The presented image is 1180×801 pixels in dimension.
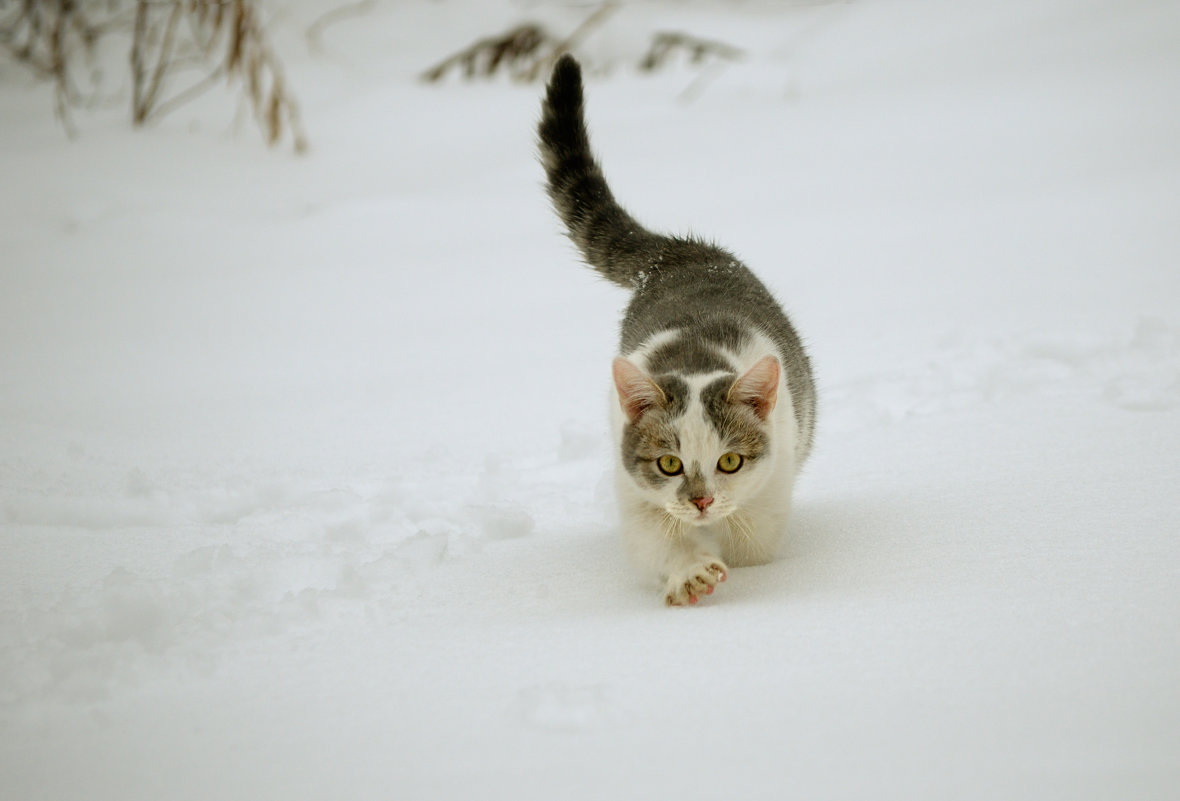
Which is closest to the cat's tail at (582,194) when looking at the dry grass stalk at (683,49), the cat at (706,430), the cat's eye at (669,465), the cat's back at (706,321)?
the cat's back at (706,321)

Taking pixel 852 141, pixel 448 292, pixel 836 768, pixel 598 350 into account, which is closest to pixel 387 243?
pixel 448 292

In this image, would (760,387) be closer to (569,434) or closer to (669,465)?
(669,465)

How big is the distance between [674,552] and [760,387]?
381 mm

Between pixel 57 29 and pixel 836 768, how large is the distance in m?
6.31

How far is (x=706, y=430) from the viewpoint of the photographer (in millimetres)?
2002

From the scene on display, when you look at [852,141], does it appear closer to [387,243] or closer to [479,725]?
[387,243]

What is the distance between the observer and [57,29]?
586cm

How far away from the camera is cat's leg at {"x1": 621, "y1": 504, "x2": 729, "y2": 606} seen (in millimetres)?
1922

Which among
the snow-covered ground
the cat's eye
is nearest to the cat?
the cat's eye

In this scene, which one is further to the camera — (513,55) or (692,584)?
(513,55)

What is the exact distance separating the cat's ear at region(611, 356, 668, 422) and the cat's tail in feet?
A: 3.00

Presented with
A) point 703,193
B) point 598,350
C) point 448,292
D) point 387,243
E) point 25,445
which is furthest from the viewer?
point 703,193

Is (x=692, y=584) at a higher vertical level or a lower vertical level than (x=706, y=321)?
lower

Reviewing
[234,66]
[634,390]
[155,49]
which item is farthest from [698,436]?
[155,49]
